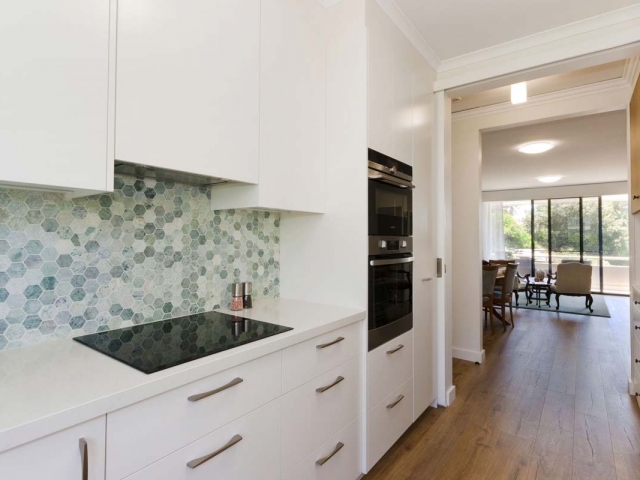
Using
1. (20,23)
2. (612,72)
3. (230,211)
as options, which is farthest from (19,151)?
(612,72)

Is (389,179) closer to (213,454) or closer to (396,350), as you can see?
(396,350)

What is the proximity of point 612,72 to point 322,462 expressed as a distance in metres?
3.67

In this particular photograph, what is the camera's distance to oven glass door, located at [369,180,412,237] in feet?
6.03

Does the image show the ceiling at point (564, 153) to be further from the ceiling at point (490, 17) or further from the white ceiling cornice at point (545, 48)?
the ceiling at point (490, 17)

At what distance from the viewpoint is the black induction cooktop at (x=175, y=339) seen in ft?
3.38

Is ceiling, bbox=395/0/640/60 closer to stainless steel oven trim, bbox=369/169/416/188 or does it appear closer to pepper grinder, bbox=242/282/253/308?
stainless steel oven trim, bbox=369/169/416/188

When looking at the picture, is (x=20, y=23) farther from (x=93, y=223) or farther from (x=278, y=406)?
(x=278, y=406)

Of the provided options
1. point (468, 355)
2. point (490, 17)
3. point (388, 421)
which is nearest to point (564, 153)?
point (468, 355)

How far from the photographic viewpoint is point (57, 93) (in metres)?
0.93

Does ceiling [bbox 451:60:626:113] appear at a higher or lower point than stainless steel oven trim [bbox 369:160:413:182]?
higher

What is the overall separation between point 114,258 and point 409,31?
209cm

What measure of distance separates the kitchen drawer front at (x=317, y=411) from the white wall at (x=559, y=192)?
9.26 metres

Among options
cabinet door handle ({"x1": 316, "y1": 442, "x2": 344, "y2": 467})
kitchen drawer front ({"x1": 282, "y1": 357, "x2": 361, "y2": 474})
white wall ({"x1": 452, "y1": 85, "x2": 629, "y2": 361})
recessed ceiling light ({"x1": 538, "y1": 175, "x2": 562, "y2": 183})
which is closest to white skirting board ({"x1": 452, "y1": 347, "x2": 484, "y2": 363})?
white wall ({"x1": 452, "y1": 85, "x2": 629, "y2": 361})

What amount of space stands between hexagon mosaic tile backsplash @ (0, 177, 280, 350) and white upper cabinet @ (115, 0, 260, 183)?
1.18ft
